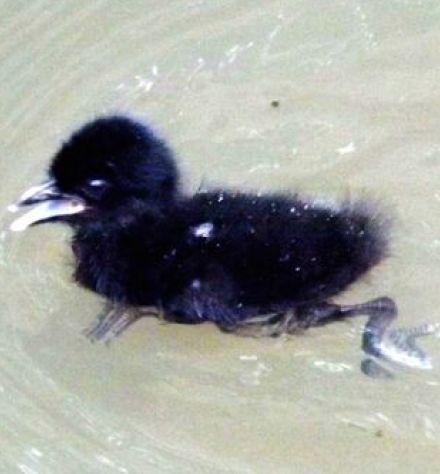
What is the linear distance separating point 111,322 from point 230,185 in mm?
336

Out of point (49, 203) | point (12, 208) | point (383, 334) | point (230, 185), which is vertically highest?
point (49, 203)

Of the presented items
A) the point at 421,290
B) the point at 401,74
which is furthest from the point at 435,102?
the point at 421,290

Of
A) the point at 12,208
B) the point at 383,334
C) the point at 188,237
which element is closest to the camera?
the point at 188,237

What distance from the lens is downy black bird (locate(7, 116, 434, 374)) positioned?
251 cm

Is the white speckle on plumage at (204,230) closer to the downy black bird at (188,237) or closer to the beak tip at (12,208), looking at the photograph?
the downy black bird at (188,237)

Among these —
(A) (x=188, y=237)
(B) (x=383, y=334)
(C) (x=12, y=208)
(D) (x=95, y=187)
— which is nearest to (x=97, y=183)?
(D) (x=95, y=187)

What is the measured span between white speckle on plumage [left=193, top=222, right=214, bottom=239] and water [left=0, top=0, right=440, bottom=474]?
0.82ft

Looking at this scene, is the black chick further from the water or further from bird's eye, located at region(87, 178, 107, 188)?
the water

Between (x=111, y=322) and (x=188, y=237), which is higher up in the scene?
(x=188, y=237)

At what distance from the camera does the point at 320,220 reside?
8.32 feet

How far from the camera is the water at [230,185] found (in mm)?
2572

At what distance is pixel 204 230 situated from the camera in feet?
8.29

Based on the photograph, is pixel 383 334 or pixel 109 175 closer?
pixel 109 175

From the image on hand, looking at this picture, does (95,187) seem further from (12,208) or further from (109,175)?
(12,208)
